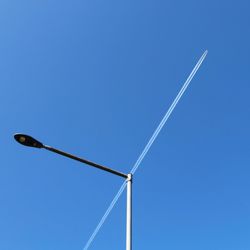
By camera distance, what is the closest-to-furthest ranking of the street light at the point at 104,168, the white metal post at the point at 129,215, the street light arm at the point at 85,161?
the white metal post at the point at 129,215, the street light at the point at 104,168, the street light arm at the point at 85,161

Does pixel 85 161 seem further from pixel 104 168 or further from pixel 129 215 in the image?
pixel 129 215

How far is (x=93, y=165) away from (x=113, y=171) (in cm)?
48

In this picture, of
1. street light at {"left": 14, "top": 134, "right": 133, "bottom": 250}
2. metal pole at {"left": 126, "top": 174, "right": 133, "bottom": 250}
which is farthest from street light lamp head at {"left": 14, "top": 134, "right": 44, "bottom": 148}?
metal pole at {"left": 126, "top": 174, "right": 133, "bottom": 250}

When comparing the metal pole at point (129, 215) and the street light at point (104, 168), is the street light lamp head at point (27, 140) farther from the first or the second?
the metal pole at point (129, 215)

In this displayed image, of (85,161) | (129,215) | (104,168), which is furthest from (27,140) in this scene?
(129,215)

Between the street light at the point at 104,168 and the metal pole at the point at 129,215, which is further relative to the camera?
the street light at the point at 104,168

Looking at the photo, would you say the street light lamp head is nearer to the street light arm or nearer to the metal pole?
the street light arm

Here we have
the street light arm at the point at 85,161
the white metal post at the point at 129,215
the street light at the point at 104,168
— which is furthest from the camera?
the street light arm at the point at 85,161

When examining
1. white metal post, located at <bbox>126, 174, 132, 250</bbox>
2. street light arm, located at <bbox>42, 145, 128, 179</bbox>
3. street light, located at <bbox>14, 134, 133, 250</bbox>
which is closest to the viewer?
white metal post, located at <bbox>126, 174, 132, 250</bbox>

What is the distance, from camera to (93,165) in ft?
25.6

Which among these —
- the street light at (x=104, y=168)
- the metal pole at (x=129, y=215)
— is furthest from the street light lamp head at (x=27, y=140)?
the metal pole at (x=129, y=215)

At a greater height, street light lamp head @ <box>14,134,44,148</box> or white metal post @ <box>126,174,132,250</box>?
street light lamp head @ <box>14,134,44,148</box>

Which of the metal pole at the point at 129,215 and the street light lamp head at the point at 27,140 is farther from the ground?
the street light lamp head at the point at 27,140

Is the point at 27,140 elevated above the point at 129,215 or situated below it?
above
